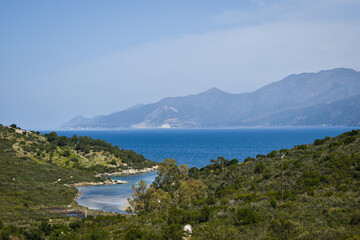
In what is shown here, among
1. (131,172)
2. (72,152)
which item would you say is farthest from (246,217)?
(72,152)

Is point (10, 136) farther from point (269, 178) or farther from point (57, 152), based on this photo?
point (269, 178)

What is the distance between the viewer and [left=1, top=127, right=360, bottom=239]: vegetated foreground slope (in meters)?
20.8

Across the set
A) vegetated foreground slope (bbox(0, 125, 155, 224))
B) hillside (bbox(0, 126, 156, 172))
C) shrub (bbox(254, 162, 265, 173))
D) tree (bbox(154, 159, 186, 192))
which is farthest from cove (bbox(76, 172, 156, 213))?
hillside (bbox(0, 126, 156, 172))

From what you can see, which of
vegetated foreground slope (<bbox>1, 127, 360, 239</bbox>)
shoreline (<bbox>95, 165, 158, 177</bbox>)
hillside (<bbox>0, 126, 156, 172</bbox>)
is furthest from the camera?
shoreline (<bbox>95, 165, 158, 177</bbox>)

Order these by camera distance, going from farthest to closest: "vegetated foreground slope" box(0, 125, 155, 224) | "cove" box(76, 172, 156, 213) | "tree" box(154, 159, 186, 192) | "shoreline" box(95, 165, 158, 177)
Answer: "shoreline" box(95, 165, 158, 177)
"tree" box(154, 159, 186, 192)
"cove" box(76, 172, 156, 213)
"vegetated foreground slope" box(0, 125, 155, 224)

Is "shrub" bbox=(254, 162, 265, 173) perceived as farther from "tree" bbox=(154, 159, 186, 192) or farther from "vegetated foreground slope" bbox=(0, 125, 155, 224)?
"vegetated foreground slope" bbox=(0, 125, 155, 224)

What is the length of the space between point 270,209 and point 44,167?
7323cm

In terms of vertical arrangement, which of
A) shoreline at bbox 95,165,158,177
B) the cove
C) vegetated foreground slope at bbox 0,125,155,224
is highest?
vegetated foreground slope at bbox 0,125,155,224

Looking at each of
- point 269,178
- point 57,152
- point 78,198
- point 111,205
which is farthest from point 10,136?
point 269,178

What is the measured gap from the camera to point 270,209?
25688mm

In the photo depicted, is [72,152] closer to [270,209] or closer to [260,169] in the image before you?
[260,169]

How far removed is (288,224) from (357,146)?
→ 2331 centimetres

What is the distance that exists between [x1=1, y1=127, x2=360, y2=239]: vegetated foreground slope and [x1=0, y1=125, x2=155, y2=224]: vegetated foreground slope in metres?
16.5

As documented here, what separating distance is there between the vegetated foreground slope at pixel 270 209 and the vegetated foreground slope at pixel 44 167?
1652 centimetres
